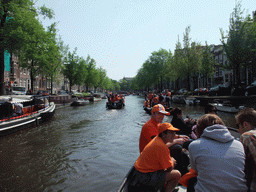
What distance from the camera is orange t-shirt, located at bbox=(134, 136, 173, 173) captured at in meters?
3.00

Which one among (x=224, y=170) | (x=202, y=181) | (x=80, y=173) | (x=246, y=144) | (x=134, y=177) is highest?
(x=246, y=144)

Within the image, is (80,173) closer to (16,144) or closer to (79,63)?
(16,144)

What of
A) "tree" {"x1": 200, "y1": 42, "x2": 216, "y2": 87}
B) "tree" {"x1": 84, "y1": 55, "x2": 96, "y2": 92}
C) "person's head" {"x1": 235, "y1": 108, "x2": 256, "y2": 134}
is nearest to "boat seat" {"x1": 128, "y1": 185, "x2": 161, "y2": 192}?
"person's head" {"x1": 235, "y1": 108, "x2": 256, "y2": 134}

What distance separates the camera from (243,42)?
75.2 ft

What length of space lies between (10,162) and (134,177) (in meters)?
5.75

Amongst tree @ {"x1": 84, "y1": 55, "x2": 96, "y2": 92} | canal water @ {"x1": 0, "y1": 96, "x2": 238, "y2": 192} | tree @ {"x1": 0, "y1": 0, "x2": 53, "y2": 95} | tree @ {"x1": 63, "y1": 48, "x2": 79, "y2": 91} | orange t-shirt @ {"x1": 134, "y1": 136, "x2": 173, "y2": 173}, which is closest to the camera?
orange t-shirt @ {"x1": 134, "y1": 136, "x2": 173, "y2": 173}

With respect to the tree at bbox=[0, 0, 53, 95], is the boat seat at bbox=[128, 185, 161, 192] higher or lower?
lower

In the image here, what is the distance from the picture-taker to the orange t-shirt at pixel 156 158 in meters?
3.00

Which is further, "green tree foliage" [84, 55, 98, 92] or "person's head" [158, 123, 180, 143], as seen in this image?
"green tree foliage" [84, 55, 98, 92]

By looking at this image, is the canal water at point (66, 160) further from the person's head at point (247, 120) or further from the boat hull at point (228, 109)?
the boat hull at point (228, 109)

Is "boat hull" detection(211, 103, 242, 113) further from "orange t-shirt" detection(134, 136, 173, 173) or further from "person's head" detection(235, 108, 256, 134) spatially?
"orange t-shirt" detection(134, 136, 173, 173)

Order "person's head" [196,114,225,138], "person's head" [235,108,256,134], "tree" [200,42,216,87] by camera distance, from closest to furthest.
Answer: "person's head" [235,108,256,134], "person's head" [196,114,225,138], "tree" [200,42,216,87]

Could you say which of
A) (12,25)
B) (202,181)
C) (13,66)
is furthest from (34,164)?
(13,66)

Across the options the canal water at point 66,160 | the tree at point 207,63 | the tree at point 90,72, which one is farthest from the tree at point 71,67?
the canal water at point 66,160
